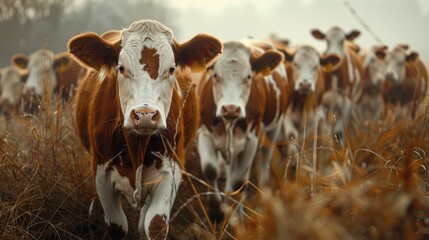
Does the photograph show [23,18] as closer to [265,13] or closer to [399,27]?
[399,27]

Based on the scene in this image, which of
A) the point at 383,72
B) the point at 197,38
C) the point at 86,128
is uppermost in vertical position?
the point at 197,38

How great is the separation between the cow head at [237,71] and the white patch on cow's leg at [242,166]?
59 cm

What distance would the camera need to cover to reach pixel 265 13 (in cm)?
18550

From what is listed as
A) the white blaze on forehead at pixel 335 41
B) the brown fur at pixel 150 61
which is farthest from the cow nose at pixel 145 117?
the white blaze on forehead at pixel 335 41

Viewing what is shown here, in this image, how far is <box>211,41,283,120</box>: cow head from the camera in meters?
5.43

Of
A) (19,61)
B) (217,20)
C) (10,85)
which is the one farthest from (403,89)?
(217,20)

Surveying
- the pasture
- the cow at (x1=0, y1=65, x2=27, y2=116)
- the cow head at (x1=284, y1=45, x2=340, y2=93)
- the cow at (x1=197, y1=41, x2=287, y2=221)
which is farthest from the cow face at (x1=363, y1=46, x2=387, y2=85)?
the cow at (x1=0, y1=65, x2=27, y2=116)

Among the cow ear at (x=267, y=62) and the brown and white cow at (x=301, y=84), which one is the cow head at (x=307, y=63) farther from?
the cow ear at (x=267, y=62)

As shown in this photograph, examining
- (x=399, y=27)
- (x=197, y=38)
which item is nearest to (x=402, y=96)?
(x=197, y=38)

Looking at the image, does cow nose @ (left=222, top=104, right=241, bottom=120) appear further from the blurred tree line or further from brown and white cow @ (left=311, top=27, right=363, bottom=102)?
the blurred tree line

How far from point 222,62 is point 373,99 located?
23.4 feet

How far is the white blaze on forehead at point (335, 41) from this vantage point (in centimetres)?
1105

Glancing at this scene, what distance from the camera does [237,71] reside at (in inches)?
220

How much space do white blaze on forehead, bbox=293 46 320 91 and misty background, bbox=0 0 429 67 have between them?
912mm
